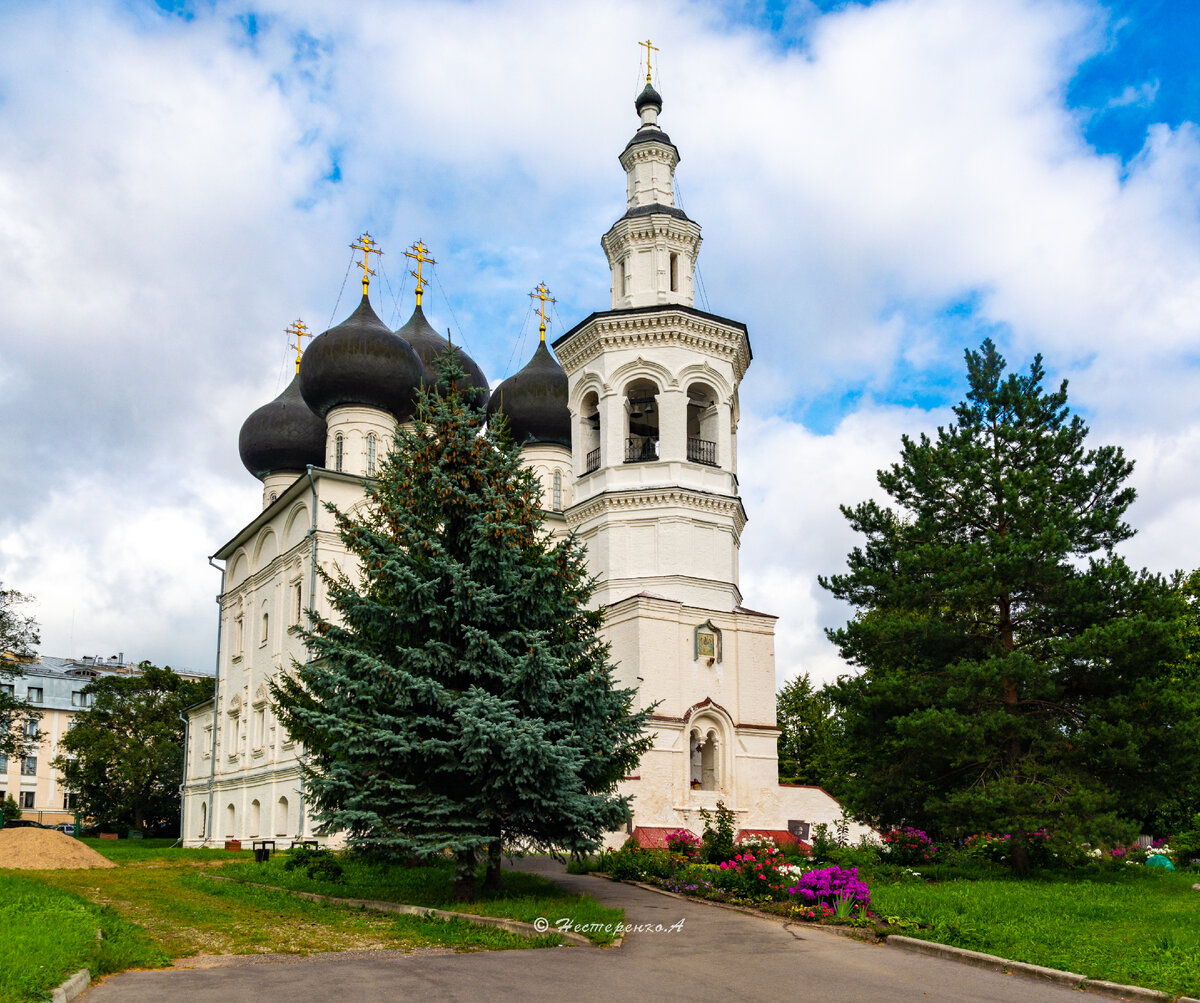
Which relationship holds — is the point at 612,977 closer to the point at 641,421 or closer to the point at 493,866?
the point at 493,866

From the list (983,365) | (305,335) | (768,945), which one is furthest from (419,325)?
(768,945)

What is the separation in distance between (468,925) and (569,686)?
283 cm

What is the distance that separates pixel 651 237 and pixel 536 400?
8194 millimetres

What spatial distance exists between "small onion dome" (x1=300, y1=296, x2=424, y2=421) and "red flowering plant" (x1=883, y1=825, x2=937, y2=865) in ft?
56.3

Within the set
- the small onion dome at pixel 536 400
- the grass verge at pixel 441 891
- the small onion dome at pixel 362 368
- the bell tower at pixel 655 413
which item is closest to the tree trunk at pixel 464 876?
the grass verge at pixel 441 891

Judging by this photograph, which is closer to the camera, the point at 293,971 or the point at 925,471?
the point at 293,971

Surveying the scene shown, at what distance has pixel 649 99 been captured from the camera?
25.5 meters

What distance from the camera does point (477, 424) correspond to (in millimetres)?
12938

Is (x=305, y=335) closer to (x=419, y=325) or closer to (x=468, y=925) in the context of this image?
→ (x=419, y=325)

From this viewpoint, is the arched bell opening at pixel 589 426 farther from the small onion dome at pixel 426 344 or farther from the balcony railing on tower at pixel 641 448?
the small onion dome at pixel 426 344

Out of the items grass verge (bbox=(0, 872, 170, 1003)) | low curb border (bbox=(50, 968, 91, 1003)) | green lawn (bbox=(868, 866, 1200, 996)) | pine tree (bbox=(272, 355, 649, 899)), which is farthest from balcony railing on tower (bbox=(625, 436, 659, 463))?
low curb border (bbox=(50, 968, 91, 1003))

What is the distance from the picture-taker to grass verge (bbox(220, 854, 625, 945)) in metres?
10.4

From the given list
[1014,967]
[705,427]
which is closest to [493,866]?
[1014,967]

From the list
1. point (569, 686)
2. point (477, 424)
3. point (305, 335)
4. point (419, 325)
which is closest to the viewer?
point (569, 686)
